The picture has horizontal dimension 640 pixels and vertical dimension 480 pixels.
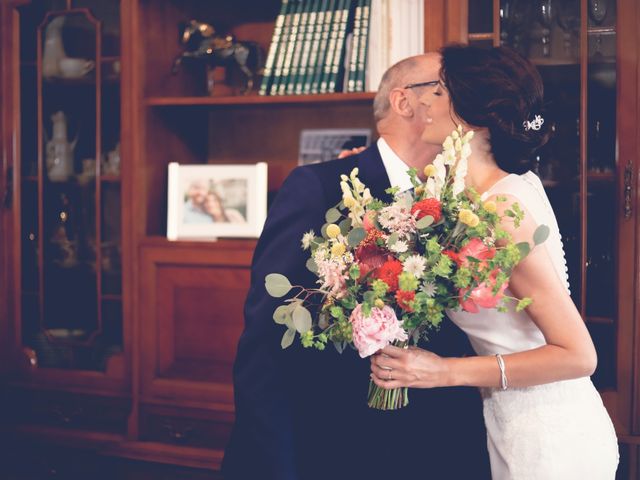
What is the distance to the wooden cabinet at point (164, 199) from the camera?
219cm

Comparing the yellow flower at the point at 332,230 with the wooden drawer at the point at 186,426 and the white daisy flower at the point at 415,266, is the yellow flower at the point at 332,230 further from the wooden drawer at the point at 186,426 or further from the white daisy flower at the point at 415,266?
the wooden drawer at the point at 186,426

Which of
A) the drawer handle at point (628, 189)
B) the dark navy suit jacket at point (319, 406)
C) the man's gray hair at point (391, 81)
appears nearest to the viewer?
the dark navy suit jacket at point (319, 406)

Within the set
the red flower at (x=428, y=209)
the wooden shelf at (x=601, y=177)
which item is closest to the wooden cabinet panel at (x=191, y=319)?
the wooden shelf at (x=601, y=177)

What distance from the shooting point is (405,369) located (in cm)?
126

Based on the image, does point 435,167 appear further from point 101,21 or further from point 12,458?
point 12,458

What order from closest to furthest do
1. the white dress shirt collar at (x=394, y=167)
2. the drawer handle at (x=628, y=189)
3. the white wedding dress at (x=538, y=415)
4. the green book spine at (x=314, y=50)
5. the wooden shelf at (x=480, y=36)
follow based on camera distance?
the white wedding dress at (x=538, y=415), the white dress shirt collar at (x=394, y=167), the drawer handle at (x=628, y=189), the wooden shelf at (x=480, y=36), the green book spine at (x=314, y=50)

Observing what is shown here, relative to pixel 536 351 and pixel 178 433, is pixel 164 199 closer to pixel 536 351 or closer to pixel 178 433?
pixel 178 433

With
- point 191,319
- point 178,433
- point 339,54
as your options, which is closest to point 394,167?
point 339,54

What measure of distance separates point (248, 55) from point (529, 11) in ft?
3.32

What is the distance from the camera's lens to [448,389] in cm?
163

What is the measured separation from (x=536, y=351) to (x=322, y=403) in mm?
502

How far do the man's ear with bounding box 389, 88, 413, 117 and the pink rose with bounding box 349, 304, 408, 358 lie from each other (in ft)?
2.45

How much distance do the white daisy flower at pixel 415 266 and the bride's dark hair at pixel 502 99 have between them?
1.36 feet

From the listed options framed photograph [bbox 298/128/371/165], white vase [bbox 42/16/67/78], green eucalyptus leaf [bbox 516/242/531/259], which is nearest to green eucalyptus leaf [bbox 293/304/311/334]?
green eucalyptus leaf [bbox 516/242/531/259]
